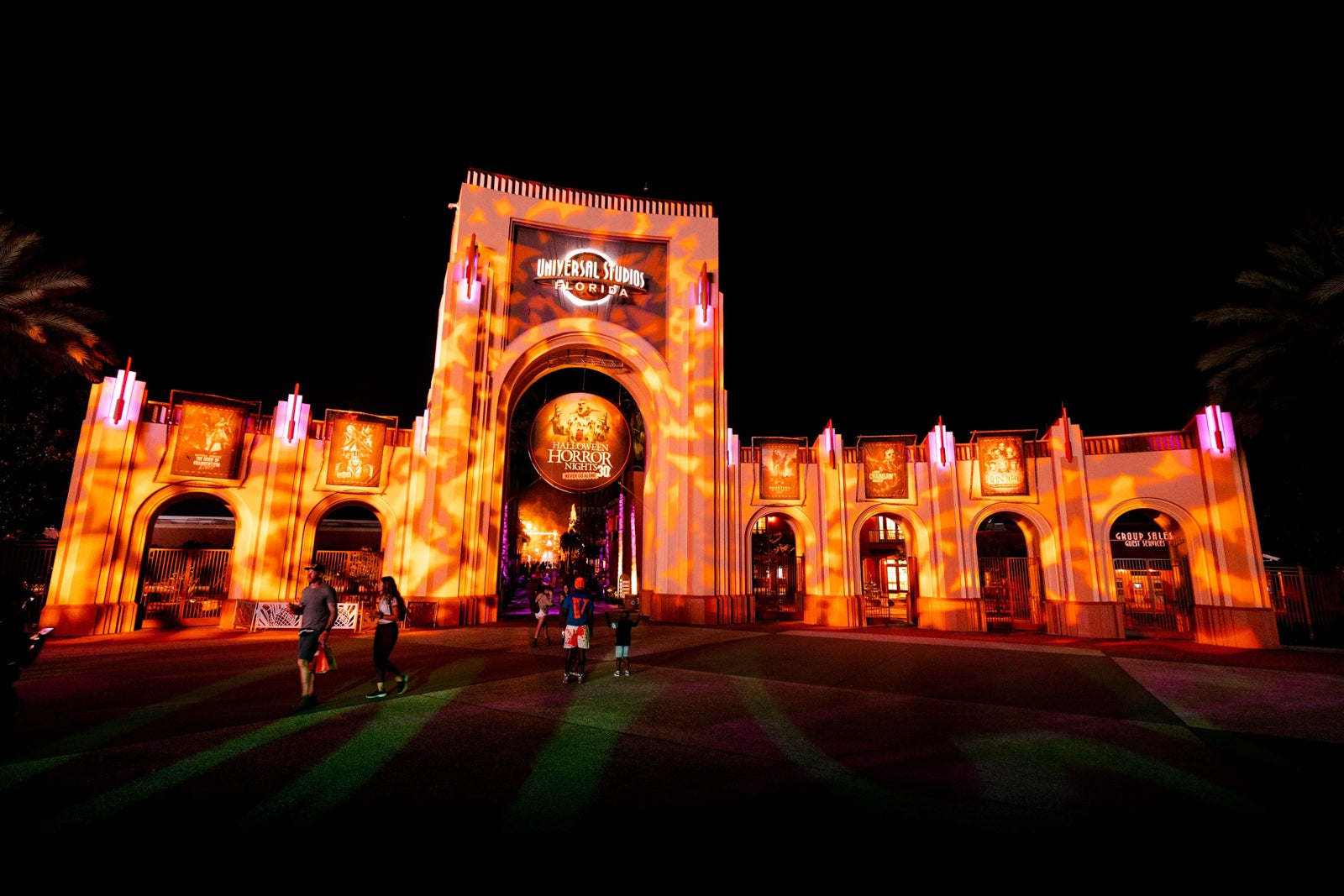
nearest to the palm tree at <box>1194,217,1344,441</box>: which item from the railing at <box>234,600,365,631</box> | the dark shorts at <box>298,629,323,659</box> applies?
the dark shorts at <box>298,629,323,659</box>

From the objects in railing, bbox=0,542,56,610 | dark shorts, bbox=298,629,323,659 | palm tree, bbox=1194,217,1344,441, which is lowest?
dark shorts, bbox=298,629,323,659

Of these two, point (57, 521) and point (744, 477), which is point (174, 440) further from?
point (744, 477)

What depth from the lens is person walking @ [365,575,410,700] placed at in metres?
8.80

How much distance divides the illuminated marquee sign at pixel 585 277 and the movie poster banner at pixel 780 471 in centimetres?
849

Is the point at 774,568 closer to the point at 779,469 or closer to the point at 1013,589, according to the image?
the point at 779,469

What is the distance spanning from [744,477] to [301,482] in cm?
1595

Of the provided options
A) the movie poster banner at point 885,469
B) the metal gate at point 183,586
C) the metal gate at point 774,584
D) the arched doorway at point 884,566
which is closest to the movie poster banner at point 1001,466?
the movie poster banner at point 885,469

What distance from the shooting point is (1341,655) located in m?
15.3

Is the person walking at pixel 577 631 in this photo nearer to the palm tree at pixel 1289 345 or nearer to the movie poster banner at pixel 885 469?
the movie poster banner at pixel 885 469

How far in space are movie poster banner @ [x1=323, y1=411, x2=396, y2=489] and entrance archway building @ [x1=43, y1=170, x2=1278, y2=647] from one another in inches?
2.4

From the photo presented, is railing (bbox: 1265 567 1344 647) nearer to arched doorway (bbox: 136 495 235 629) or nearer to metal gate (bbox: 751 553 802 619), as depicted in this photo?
metal gate (bbox: 751 553 802 619)

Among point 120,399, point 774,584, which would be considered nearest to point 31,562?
point 120,399

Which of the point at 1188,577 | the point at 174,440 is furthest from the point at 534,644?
the point at 1188,577

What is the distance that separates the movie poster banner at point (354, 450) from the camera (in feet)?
66.9
